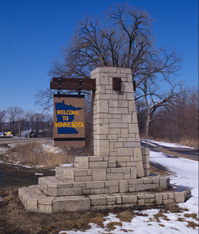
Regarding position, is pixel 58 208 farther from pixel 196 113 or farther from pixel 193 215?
pixel 196 113

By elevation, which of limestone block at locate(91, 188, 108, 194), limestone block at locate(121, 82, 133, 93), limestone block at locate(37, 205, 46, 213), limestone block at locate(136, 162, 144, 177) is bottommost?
limestone block at locate(37, 205, 46, 213)

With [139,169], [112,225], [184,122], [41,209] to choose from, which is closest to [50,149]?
[139,169]

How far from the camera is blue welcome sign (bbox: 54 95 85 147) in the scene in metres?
8.10

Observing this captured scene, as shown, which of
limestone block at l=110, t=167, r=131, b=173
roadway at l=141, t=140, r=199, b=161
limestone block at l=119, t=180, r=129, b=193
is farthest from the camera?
roadway at l=141, t=140, r=199, b=161

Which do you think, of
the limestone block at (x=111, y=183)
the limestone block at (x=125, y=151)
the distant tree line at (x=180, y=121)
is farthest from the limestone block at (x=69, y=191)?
the distant tree line at (x=180, y=121)

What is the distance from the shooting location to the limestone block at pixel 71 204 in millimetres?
6918

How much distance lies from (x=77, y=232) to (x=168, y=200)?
11.3 feet

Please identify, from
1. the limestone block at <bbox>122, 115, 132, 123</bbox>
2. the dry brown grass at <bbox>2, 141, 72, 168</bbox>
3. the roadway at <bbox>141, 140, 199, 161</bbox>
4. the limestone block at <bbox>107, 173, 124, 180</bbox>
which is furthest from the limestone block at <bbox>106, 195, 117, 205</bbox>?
the roadway at <bbox>141, 140, 199, 161</bbox>

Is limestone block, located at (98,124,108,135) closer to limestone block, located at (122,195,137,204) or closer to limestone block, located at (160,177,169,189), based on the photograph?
limestone block, located at (122,195,137,204)

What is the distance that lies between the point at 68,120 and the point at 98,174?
1.84 meters

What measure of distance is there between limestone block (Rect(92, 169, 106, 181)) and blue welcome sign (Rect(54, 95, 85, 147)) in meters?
0.95

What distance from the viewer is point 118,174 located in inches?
318

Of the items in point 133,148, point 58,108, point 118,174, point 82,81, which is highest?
point 82,81

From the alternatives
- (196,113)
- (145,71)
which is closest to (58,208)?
(145,71)
